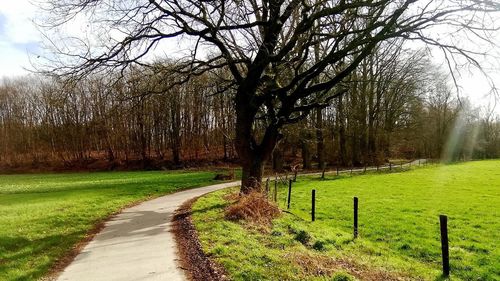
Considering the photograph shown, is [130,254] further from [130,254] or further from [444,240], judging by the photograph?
[444,240]

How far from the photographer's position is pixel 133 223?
1282 centimetres

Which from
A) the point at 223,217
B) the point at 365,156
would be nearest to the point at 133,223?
the point at 223,217

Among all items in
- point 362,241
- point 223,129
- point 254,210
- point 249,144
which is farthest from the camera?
point 223,129

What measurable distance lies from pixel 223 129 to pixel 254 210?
126ft

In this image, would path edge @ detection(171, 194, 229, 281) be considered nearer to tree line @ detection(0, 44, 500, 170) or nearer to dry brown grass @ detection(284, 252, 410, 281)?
dry brown grass @ detection(284, 252, 410, 281)

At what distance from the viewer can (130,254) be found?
28.3ft

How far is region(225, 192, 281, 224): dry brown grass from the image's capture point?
39.2 ft

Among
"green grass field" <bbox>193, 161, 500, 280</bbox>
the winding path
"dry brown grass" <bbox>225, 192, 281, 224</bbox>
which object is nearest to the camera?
the winding path

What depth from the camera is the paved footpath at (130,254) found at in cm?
714

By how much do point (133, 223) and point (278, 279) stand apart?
7.82m

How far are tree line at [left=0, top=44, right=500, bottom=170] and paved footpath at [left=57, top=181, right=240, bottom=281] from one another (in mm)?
29107

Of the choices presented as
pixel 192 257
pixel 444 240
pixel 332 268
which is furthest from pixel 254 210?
pixel 444 240

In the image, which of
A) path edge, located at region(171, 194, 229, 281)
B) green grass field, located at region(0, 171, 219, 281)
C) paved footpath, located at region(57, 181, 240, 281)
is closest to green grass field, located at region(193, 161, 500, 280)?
path edge, located at region(171, 194, 229, 281)

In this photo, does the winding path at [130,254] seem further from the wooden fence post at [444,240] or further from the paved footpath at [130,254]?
the wooden fence post at [444,240]
